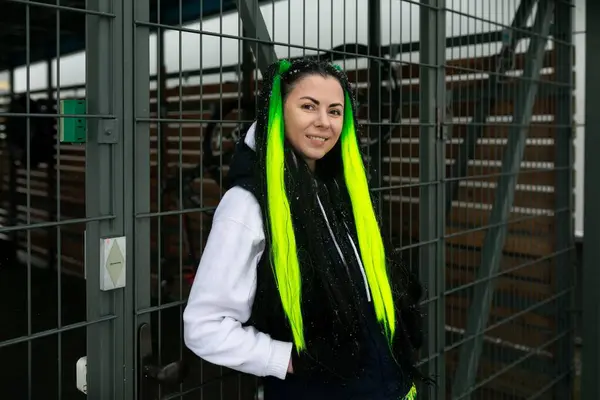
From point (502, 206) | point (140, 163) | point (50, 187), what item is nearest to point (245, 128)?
point (140, 163)

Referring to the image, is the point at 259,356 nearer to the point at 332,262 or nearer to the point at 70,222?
the point at 332,262

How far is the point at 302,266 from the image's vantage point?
5.37 ft

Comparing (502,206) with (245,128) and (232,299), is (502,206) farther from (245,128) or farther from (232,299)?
(232,299)

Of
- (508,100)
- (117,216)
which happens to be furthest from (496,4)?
(117,216)

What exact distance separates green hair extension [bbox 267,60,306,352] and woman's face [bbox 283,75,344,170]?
0.08m

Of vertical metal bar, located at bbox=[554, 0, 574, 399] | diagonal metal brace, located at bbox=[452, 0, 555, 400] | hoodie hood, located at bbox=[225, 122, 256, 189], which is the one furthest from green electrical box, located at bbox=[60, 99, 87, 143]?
vertical metal bar, located at bbox=[554, 0, 574, 399]

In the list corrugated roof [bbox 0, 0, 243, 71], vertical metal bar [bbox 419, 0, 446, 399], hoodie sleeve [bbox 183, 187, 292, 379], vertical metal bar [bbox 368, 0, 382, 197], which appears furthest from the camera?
vertical metal bar [bbox 419, 0, 446, 399]

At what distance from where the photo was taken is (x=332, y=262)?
5.54 ft

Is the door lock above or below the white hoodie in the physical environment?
below

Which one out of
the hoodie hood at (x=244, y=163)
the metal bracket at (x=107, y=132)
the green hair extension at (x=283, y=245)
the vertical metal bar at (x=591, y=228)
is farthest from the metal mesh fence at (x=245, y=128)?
the green hair extension at (x=283, y=245)

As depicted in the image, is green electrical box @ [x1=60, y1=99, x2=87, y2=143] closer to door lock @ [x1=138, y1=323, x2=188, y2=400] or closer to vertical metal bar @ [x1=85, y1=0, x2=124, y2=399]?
vertical metal bar @ [x1=85, y1=0, x2=124, y2=399]

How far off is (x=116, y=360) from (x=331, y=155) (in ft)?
2.61

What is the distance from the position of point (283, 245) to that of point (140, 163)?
48cm

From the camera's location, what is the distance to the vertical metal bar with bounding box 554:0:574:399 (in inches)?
151
